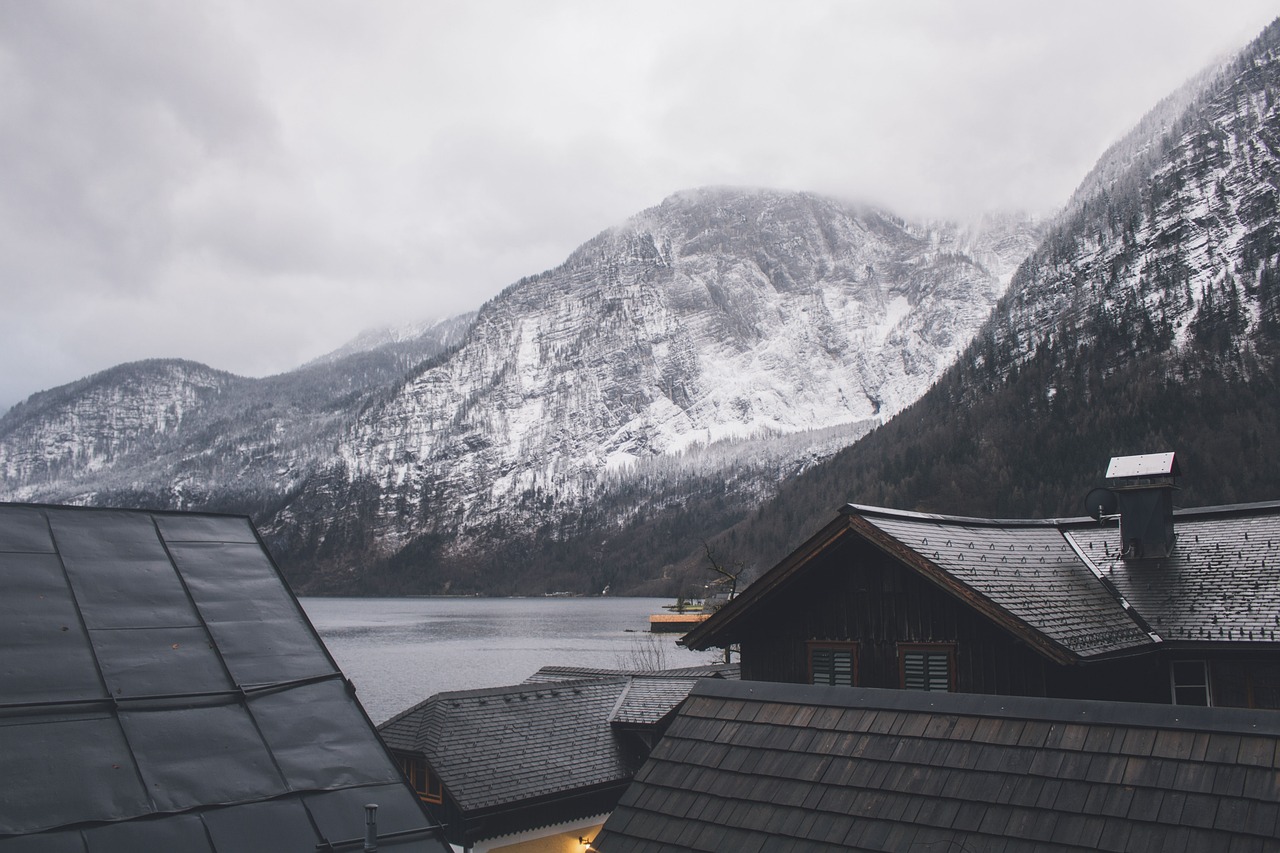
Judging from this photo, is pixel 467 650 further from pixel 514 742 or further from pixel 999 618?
pixel 999 618

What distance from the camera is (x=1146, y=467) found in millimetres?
20141

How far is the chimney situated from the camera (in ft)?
64.4

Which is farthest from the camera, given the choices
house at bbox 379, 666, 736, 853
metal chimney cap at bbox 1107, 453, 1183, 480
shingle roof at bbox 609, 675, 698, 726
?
shingle roof at bbox 609, 675, 698, 726

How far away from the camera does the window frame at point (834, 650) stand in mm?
16469

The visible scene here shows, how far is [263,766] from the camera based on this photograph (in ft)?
19.6

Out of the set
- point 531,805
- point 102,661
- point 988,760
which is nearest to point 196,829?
point 102,661

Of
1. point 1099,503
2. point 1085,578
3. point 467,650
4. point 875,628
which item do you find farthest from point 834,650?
point 467,650

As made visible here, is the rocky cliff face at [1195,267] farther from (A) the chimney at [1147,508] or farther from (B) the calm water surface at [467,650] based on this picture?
(A) the chimney at [1147,508]

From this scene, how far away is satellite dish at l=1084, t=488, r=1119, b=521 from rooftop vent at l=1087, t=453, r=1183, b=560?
2.70 m

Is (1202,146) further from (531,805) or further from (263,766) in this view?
(263,766)

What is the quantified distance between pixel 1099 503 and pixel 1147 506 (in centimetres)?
384

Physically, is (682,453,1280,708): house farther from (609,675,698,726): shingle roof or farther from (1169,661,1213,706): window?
(609,675,698,726): shingle roof

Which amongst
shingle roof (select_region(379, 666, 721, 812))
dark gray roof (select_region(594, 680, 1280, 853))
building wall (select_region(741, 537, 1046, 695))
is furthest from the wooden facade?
shingle roof (select_region(379, 666, 721, 812))

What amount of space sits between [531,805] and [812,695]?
585 inches
